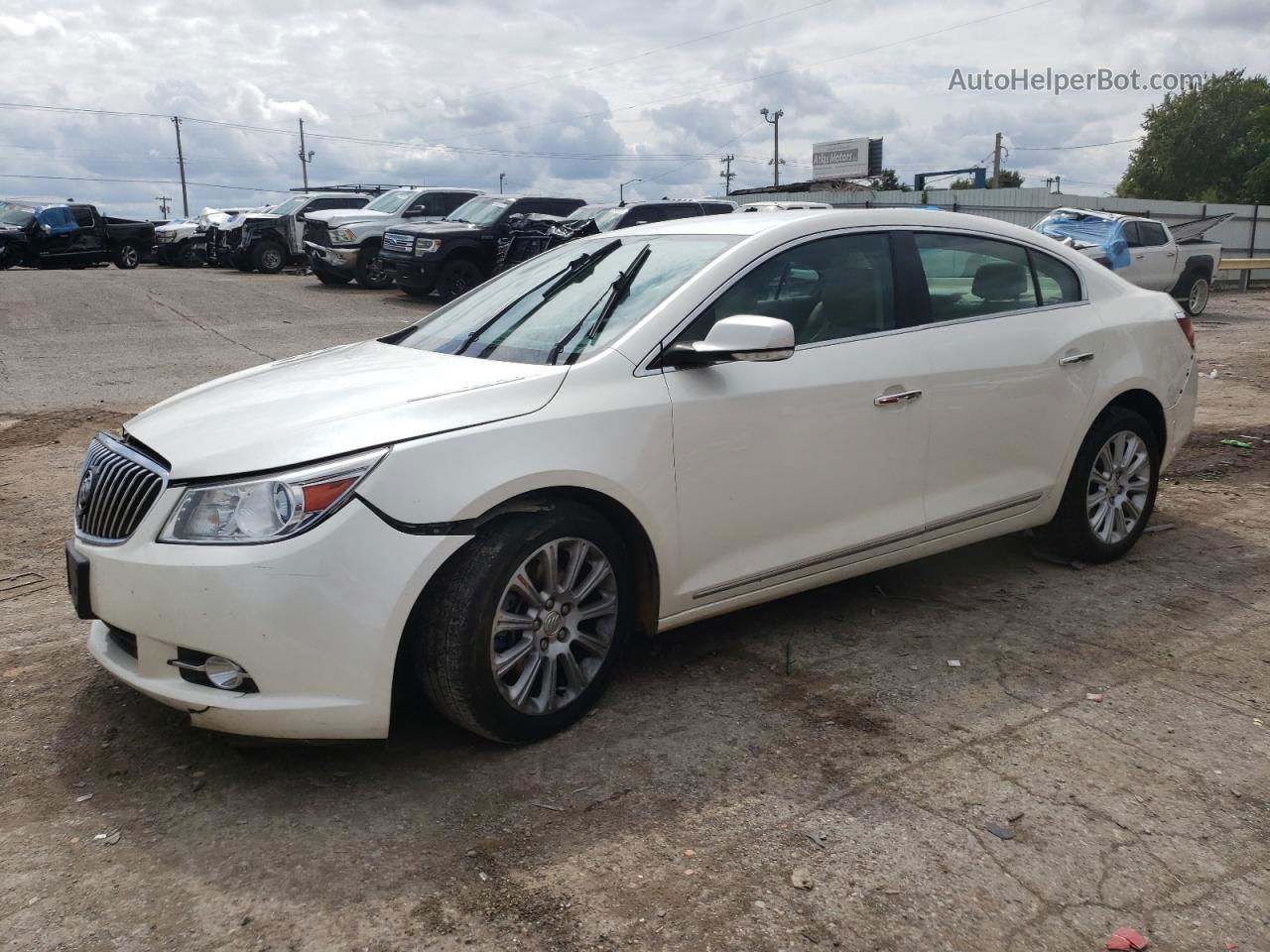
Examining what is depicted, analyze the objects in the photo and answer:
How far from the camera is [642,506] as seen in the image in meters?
3.49

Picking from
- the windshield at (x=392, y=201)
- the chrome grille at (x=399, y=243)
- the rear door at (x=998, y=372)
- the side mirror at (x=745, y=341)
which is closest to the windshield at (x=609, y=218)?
the chrome grille at (x=399, y=243)

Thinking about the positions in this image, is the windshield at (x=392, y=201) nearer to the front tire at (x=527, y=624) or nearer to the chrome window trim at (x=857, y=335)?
the chrome window trim at (x=857, y=335)

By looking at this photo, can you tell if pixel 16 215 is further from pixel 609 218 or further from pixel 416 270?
pixel 609 218

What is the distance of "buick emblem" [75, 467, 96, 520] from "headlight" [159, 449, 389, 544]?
0.63m

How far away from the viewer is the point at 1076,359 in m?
4.78

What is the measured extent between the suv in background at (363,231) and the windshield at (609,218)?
377 centimetres

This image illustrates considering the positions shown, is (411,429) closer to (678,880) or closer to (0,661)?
(678,880)

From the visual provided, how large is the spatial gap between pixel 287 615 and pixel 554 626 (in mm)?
833

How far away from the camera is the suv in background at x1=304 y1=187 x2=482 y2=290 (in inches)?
782

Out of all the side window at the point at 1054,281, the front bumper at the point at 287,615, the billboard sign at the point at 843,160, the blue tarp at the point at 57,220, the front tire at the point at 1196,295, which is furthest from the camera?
the billboard sign at the point at 843,160

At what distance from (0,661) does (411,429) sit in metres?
2.12

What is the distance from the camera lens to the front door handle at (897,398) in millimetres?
4062

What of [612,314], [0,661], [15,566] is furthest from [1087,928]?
[15,566]

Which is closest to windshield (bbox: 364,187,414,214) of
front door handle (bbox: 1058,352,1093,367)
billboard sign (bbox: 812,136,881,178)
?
front door handle (bbox: 1058,352,1093,367)
